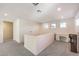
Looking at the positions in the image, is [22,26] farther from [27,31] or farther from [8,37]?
[8,37]

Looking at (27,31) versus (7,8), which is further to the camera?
(27,31)

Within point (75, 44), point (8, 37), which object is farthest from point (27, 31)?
point (75, 44)

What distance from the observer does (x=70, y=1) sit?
1514 millimetres

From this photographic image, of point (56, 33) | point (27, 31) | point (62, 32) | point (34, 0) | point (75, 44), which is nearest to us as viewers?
point (34, 0)

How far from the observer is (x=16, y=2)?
1505 mm

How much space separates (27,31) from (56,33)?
1.96 meters

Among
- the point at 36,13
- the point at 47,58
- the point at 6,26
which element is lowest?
the point at 47,58

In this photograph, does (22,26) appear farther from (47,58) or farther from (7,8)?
(47,58)

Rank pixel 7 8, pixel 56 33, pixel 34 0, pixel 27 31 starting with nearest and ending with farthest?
1. pixel 34 0
2. pixel 7 8
3. pixel 27 31
4. pixel 56 33

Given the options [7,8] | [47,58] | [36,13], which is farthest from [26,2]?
[47,58]

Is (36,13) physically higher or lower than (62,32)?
higher

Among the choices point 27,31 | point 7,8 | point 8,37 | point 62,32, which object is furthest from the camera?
point 62,32

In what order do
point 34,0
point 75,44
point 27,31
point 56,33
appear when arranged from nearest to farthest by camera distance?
point 34,0 → point 75,44 → point 27,31 → point 56,33

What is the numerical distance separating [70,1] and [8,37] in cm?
194
